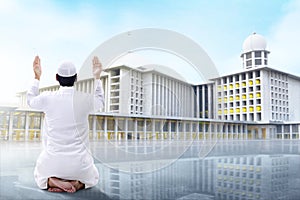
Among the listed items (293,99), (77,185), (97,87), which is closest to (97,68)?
(97,87)

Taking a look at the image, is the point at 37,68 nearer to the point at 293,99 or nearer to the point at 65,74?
the point at 65,74

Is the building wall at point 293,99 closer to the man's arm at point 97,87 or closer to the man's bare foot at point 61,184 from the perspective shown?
the man's arm at point 97,87

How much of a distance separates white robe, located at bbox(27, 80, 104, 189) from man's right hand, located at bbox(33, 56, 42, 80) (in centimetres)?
8

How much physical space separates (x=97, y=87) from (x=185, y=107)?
1016 millimetres

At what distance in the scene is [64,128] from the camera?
1672mm

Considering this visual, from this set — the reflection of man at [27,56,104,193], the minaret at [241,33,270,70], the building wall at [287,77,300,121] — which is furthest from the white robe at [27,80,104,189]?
the minaret at [241,33,270,70]

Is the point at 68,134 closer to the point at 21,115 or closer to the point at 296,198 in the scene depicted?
the point at 296,198

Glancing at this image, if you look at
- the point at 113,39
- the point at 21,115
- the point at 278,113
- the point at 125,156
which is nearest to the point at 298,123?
the point at 278,113

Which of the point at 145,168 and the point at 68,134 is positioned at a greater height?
the point at 68,134

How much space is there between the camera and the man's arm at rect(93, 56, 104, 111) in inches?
69.0

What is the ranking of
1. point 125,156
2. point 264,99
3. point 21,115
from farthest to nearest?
point 264,99, point 21,115, point 125,156

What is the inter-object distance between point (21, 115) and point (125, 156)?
931 centimetres

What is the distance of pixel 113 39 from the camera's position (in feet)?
6.48

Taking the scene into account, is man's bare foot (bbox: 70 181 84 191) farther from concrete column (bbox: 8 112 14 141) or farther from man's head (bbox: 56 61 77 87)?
concrete column (bbox: 8 112 14 141)
